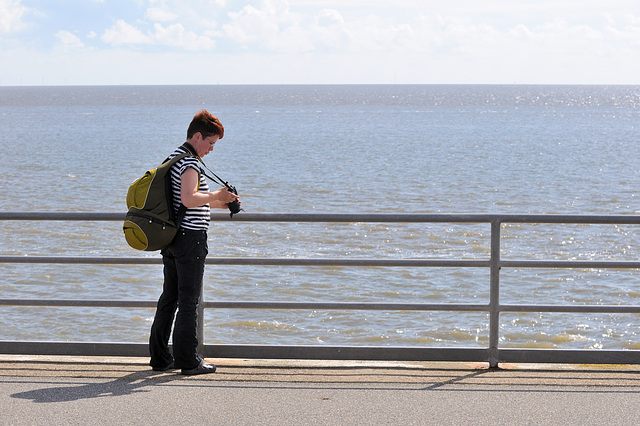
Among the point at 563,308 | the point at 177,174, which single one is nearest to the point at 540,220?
the point at 563,308

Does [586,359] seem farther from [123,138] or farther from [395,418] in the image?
[123,138]

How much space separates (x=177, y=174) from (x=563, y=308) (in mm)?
2522

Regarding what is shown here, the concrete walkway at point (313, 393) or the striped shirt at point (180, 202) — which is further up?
the striped shirt at point (180, 202)

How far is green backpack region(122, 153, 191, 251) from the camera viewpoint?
5.14 m

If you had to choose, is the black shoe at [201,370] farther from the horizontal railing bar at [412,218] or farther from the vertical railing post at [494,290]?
the vertical railing post at [494,290]

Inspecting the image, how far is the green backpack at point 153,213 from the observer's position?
514cm

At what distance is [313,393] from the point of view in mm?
5031

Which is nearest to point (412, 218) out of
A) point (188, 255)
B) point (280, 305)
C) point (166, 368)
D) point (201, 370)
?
point (280, 305)

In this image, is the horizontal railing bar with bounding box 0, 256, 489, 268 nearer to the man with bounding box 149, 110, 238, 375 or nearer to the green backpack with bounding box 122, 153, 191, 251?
the man with bounding box 149, 110, 238, 375

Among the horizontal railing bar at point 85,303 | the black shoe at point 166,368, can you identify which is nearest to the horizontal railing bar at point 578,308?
the black shoe at point 166,368

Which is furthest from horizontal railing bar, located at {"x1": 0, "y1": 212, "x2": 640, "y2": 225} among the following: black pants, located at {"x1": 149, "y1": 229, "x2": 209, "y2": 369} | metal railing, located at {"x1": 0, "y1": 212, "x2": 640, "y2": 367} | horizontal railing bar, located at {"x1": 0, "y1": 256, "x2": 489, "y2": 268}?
black pants, located at {"x1": 149, "y1": 229, "x2": 209, "y2": 369}

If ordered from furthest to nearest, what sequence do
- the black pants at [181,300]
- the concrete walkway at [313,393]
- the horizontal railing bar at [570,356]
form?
1. the horizontal railing bar at [570,356]
2. the black pants at [181,300]
3. the concrete walkway at [313,393]

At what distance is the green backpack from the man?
0.15 feet

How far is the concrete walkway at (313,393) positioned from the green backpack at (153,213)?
0.86 metres
